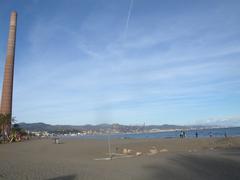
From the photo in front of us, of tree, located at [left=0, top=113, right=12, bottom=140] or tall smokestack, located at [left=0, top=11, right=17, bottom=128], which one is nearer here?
Result: tree, located at [left=0, top=113, right=12, bottom=140]

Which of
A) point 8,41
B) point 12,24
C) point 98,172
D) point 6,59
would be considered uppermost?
point 12,24

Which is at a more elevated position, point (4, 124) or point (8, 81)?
point (8, 81)

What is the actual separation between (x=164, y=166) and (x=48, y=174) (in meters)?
6.02

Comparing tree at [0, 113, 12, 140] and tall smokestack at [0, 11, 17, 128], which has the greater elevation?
tall smokestack at [0, 11, 17, 128]

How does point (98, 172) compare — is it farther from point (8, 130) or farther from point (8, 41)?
point (8, 41)

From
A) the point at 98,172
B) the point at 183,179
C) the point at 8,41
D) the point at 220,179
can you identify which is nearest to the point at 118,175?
the point at 98,172

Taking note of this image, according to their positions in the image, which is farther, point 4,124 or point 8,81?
point 8,81

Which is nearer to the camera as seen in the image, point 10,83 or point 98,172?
point 98,172

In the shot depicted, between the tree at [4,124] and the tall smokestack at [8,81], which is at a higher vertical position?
the tall smokestack at [8,81]

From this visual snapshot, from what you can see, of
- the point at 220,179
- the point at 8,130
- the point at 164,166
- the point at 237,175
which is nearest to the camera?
the point at 220,179

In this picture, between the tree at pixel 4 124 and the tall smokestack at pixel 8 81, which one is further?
the tall smokestack at pixel 8 81

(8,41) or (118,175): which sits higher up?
(8,41)

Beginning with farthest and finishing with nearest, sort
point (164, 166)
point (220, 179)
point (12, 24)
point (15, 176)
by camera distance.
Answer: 1. point (12, 24)
2. point (164, 166)
3. point (15, 176)
4. point (220, 179)

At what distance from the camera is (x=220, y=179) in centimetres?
1109
